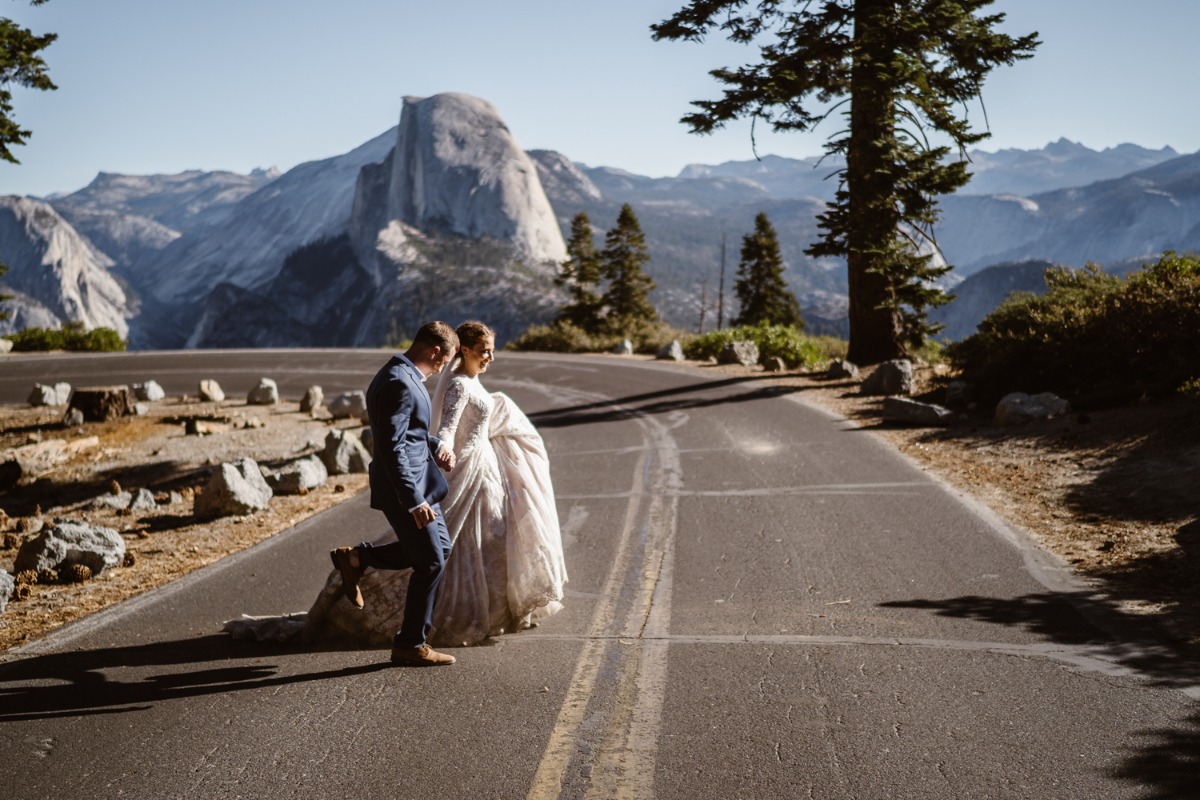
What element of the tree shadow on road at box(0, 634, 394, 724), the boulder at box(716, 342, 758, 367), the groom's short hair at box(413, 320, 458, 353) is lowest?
the tree shadow on road at box(0, 634, 394, 724)

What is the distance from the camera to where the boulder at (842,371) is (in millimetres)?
21062

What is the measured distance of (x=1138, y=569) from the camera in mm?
7016

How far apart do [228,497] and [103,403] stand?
11.3 metres

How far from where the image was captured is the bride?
18.2 ft

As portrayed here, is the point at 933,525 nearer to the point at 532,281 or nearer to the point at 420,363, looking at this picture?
the point at 420,363

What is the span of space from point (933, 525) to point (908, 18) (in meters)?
14.0

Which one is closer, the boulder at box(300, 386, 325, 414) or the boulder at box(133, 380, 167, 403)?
the boulder at box(300, 386, 325, 414)

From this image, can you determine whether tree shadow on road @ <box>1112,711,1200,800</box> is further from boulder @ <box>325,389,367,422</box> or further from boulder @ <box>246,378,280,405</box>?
boulder @ <box>246,378,280,405</box>

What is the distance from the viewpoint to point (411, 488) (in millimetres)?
5102

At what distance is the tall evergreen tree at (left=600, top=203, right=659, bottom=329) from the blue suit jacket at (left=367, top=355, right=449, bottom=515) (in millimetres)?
49743

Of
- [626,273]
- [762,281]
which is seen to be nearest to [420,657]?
[626,273]

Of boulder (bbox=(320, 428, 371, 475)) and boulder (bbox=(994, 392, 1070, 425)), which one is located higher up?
boulder (bbox=(994, 392, 1070, 425))

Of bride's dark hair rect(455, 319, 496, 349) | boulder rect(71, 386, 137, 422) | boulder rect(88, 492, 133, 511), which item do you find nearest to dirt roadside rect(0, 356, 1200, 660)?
boulder rect(88, 492, 133, 511)

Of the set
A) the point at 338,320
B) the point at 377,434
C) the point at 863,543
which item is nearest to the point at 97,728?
the point at 377,434
